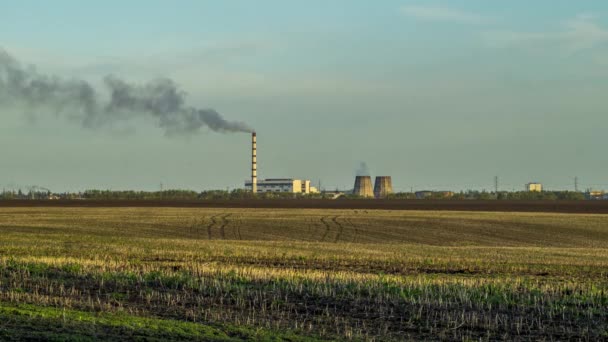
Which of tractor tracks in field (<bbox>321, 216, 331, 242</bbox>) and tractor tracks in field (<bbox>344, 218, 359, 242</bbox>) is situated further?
tractor tracks in field (<bbox>321, 216, 331, 242</bbox>)

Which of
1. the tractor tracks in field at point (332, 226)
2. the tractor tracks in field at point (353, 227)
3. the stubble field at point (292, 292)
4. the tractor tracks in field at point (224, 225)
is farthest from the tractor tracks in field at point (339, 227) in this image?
the stubble field at point (292, 292)

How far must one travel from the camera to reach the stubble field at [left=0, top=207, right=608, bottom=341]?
1827cm

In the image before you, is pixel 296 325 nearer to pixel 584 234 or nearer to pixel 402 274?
pixel 402 274

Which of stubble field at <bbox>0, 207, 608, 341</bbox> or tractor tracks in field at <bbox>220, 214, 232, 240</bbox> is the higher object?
tractor tracks in field at <bbox>220, 214, 232, 240</bbox>

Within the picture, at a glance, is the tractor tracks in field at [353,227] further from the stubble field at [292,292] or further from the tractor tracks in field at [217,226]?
the stubble field at [292,292]

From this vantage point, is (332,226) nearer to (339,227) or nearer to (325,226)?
(325,226)

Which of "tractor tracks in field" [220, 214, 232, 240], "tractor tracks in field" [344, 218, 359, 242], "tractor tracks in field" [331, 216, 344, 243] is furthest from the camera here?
"tractor tracks in field" [220, 214, 232, 240]

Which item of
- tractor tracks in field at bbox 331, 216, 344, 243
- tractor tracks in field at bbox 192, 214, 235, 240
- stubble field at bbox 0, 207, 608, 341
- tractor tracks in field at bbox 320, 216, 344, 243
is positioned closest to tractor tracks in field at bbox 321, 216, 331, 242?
tractor tracks in field at bbox 320, 216, 344, 243

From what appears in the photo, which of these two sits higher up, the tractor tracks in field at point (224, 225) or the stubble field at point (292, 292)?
the tractor tracks in field at point (224, 225)

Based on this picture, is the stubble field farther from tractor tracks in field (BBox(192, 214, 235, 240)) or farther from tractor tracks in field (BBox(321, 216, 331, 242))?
tractor tracks in field (BBox(321, 216, 331, 242))

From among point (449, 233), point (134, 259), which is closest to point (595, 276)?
point (134, 259)

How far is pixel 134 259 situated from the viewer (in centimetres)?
3509

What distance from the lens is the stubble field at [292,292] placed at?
18.3 metres

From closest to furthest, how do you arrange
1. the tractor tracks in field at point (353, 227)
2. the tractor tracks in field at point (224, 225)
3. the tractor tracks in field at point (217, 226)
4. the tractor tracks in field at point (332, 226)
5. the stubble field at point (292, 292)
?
the stubble field at point (292, 292) < the tractor tracks in field at point (332, 226) < the tractor tracks in field at point (353, 227) < the tractor tracks in field at point (224, 225) < the tractor tracks in field at point (217, 226)
